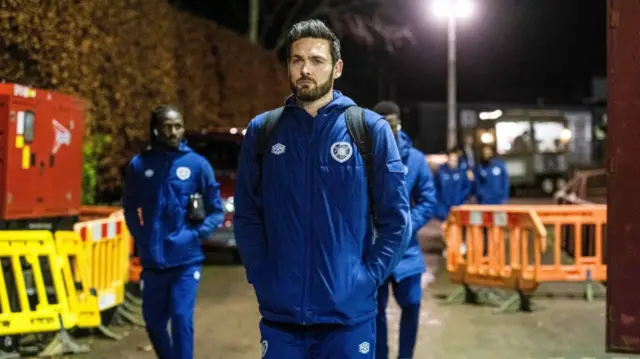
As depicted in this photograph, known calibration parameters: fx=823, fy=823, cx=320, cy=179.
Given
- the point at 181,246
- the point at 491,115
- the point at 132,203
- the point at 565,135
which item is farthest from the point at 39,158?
the point at 565,135

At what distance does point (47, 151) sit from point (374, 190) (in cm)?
520

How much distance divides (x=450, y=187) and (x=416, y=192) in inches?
284

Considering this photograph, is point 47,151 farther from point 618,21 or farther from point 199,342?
point 618,21

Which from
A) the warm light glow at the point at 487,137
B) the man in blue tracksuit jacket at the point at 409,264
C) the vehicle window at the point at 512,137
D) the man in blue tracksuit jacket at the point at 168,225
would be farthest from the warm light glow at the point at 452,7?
the man in blue tracksuit jacket at the point at 168,225

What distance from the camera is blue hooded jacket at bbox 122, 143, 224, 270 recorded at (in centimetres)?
526

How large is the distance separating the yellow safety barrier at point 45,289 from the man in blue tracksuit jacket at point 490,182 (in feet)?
24.0

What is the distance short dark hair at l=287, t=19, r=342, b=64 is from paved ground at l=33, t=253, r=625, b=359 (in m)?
4.10

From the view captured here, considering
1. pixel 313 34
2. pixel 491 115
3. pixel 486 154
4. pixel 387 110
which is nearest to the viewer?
pixel 313 34

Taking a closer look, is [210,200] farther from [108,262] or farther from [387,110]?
[108,262]

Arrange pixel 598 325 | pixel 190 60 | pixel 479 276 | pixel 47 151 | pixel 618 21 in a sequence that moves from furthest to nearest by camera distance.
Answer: pixel 190 60 < pixel 479 276 < pixel 598 325 < pixel 47 151 < pixel 618 21

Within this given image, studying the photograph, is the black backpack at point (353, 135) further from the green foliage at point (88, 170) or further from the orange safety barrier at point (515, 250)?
the green foliage at point (88, 170)

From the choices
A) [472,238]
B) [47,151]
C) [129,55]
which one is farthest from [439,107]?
[47,151]

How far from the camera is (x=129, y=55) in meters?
13.0

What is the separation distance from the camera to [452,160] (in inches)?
520
